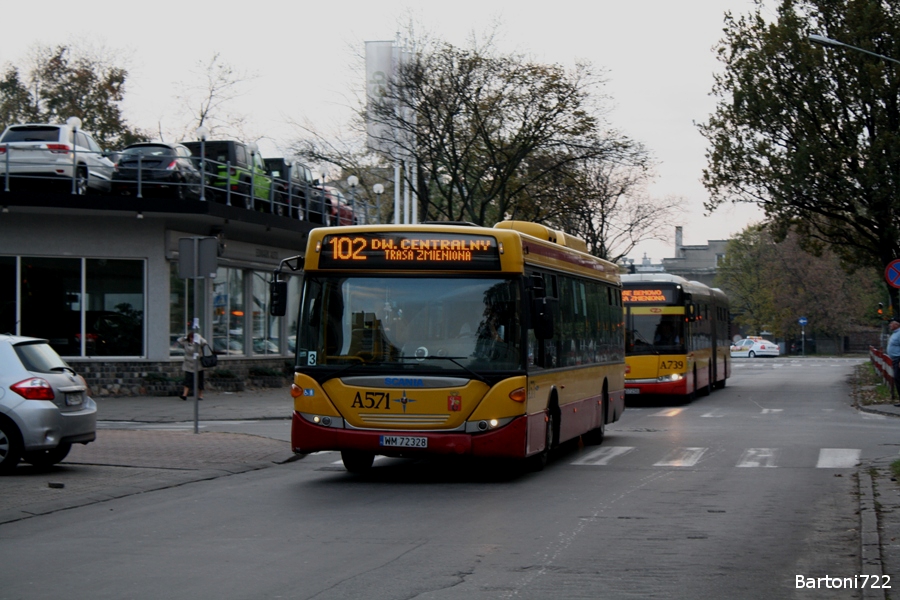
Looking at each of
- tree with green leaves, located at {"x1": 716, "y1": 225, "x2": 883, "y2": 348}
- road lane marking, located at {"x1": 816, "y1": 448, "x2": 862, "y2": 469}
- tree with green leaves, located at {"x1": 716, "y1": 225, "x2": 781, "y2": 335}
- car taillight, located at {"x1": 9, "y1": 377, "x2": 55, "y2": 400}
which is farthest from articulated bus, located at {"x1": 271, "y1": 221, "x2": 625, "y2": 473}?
tree with green leaves, located at {"x1": 716, "y1": 225, "x2": 781, "y2": 335}

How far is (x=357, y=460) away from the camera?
556 inches

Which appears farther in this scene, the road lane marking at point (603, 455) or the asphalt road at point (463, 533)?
A: the road lane marking at point (603, 455)

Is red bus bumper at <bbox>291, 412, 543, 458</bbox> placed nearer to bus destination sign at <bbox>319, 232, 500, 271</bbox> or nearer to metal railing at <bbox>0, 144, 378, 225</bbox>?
bus destination sign at <bbox>319, 232, 500, 271</bbox>

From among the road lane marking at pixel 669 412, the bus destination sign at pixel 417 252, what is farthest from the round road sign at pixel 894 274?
the bus destination sign at pixel 417 252

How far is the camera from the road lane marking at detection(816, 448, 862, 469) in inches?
593

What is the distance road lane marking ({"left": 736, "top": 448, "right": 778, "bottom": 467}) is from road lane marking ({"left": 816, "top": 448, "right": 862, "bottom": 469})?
2.09ft

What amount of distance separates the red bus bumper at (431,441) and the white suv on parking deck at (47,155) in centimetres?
1735

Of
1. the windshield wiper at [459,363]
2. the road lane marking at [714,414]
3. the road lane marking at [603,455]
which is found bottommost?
the road lane marking at [714,414]

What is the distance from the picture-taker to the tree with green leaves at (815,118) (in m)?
38.2

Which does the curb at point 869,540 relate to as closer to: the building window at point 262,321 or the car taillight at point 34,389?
the car taillight at point 34,389

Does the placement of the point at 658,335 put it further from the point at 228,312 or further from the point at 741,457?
the point at 741,457

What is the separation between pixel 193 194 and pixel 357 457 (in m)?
18.0

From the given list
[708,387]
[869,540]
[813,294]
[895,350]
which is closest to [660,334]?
[895,350]

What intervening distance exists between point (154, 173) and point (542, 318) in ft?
61.6
